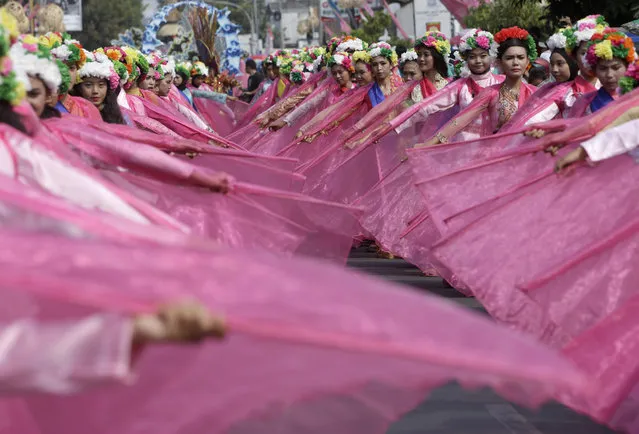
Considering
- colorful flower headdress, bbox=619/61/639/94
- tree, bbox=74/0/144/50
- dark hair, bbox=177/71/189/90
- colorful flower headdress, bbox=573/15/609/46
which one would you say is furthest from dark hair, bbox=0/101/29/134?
tree, bbox=74/0/144/50

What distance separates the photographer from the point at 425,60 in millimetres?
10836

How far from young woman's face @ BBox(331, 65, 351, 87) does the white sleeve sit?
802 centimetres

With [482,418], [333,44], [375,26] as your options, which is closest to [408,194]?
[333,44]

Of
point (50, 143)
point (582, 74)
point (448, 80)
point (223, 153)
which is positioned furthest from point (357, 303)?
point (448, 80)

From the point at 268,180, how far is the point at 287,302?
193 inches

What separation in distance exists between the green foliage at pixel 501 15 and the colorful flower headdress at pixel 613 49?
17749 mm

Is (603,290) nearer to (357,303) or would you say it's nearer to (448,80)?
(357,303)

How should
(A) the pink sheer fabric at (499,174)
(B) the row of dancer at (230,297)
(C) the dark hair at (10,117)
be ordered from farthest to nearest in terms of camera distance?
(A) the pink sheer fabric at (499,174), (C) the dark hair at (10,117), (B) the row of dancer at (230,297)

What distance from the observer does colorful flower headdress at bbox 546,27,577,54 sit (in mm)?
7426

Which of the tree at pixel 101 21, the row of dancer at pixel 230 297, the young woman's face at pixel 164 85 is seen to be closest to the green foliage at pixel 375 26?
the tree at pixel 101 21

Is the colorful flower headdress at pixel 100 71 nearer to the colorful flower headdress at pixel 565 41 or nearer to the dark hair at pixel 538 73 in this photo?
the colorful flower headdress at pixel 565 41

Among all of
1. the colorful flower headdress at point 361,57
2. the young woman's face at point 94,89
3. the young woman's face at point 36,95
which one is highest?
the young woman's face at point 36,95

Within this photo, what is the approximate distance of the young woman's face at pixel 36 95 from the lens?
4281 mm

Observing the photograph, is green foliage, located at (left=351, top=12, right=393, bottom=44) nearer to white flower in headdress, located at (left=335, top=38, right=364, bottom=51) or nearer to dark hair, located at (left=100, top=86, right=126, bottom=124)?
white flower in headdress, located at (left=335, top=38, right=364, bottom=51)
